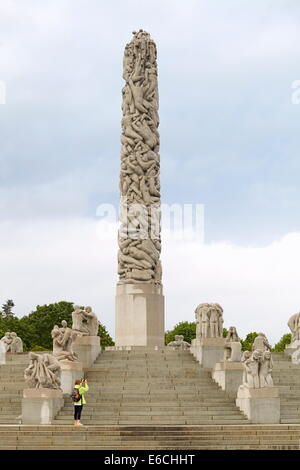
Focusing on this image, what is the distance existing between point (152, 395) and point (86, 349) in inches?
175

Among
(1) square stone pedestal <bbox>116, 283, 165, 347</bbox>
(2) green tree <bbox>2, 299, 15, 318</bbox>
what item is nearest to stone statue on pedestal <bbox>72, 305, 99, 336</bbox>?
(1) square stone pedestal <bbox>116, 283, 165, 347</bbox>

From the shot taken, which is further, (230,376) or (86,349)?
(86,349)

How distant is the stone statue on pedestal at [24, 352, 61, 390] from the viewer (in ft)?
65.8

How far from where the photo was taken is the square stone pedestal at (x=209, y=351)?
2527cm

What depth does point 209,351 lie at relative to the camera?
2545 centimetres

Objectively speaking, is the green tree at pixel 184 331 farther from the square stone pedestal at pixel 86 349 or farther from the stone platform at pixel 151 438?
the stone platform at pixel 151 438

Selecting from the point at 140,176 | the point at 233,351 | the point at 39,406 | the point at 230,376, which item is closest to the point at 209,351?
the point at 233,351

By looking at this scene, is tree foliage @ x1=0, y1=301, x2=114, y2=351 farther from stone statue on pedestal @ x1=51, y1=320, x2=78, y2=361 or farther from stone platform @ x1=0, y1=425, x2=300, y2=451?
stone platform @ x1=0, y1=425, x2=300, y2=451

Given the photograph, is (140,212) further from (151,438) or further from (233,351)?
(151,438)

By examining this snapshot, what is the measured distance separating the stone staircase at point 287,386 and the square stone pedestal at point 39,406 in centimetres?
613

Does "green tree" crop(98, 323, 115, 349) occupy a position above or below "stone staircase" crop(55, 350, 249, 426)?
above

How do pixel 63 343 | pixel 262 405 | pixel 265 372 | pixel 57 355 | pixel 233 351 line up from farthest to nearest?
pixel 63 343 → pixel 57 355 → pixel 233 351 → pixel 265 372 → pixel 262 405

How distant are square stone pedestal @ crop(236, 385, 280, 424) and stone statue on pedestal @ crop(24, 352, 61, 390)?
5186 millimetres

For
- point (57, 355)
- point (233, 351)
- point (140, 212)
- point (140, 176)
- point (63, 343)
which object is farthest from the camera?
point (140, 176)
